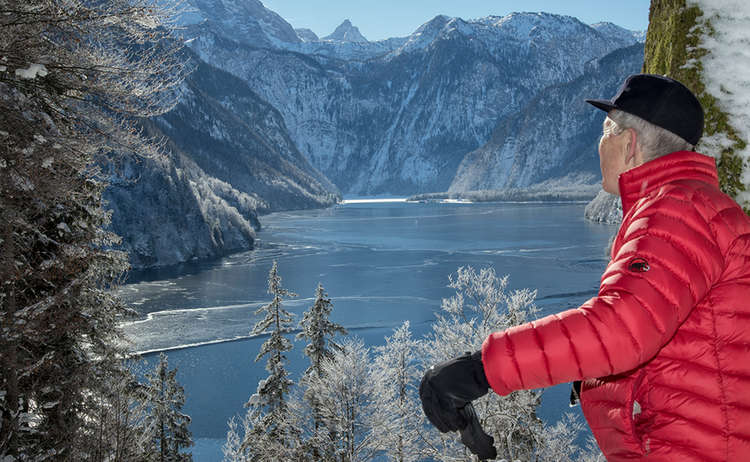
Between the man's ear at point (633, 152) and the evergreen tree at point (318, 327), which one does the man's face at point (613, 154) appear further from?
the evergreen tree at point (318, 327)

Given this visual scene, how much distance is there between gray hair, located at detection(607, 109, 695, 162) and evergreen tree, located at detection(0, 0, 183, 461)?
6.30 metres

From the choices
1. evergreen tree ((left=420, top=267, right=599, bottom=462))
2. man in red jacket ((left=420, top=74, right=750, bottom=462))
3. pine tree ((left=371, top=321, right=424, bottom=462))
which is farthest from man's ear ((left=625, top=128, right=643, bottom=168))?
pine tree ((left=371, top=321, right=424, bottom=462))

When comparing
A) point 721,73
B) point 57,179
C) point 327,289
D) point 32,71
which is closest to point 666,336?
point 721,73

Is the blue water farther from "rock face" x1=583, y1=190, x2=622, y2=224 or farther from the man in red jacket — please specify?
the man in red jacket

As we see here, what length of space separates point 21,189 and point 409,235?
8584cm

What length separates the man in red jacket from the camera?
4.78 feet

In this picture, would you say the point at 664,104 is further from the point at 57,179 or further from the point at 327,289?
the point at 327,289

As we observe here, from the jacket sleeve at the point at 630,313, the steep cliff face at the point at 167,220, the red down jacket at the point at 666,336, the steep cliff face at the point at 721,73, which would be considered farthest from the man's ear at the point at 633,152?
the steep cliff face at the point at 167,220

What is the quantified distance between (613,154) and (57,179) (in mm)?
7302

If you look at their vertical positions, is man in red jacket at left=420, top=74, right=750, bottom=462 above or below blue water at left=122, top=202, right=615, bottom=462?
below

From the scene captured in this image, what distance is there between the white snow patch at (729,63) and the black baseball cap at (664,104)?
5.44ft

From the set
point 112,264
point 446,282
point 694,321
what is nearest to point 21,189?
point 112,264

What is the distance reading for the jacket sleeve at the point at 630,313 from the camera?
4.74ft

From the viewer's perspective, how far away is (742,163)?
3.06m
